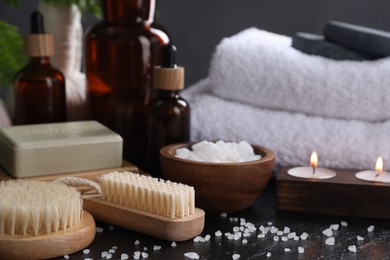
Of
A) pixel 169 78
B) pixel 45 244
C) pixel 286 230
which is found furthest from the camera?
pixel 169 78

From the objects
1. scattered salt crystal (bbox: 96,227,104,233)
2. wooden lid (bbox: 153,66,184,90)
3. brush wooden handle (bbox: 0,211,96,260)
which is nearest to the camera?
brush wooden handle (bbox: 0,211,96,260)

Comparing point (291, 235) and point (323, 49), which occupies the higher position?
point (323, 49)

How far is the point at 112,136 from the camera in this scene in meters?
0.79

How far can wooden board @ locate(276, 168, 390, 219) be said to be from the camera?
742 millimetres

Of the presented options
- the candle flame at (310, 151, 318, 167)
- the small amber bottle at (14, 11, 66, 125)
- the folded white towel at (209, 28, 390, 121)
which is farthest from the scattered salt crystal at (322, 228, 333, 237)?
the small amber bottle at (14, 11, 66, 125)

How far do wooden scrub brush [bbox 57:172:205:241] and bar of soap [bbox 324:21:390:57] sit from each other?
1.21 feet

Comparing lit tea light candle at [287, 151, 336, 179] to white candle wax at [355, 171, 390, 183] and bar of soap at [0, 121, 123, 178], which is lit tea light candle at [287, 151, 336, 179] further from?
bar of soap at [0, 121, 123, 178]

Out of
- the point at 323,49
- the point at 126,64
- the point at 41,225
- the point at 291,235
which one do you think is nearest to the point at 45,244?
the point at 41,225

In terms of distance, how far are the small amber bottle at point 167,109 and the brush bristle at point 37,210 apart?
0.69 feet

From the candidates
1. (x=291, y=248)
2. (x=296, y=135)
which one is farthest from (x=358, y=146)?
(x=291, y=248)

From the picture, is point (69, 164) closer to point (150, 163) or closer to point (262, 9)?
point (150, 163)

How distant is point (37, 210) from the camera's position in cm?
61

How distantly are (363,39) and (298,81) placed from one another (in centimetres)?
11

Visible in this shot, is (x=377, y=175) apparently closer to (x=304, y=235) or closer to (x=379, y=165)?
(x=379, y=165)
